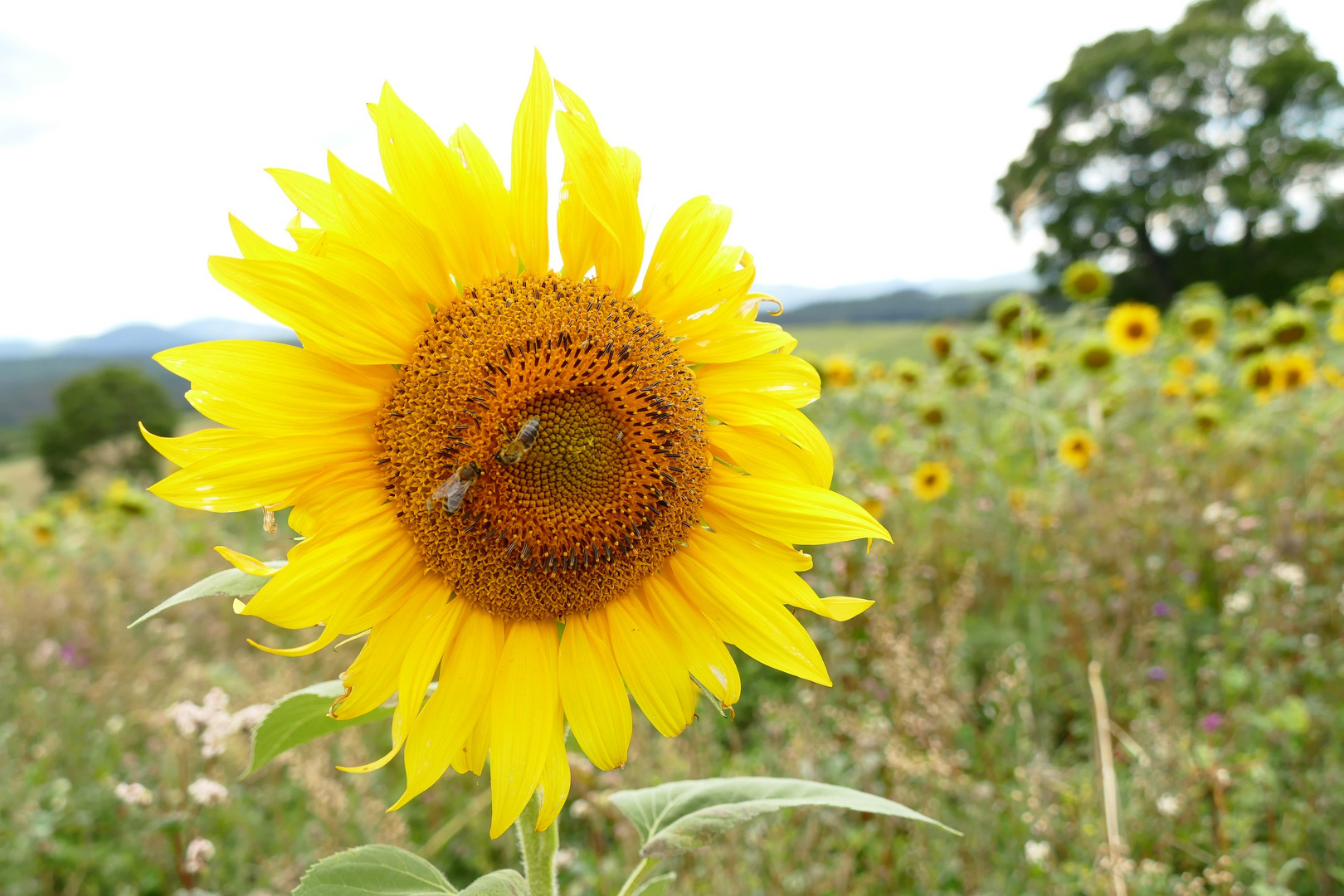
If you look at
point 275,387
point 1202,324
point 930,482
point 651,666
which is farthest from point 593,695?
point 1202,324

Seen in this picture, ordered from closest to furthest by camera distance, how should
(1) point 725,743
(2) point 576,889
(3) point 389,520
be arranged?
(3) point 389,520 → (2) point 576,889 → (1) point 725,743

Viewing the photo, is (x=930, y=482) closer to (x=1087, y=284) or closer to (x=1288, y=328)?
(x=1087, y=284)

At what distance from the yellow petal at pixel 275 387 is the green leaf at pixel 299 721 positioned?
15.6 inches

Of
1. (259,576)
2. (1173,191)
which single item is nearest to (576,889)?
(259,576)

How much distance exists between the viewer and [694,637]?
52.7 inches

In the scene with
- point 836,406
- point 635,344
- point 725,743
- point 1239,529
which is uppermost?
point 635,344

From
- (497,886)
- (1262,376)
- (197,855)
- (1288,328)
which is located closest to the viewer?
(497,886)

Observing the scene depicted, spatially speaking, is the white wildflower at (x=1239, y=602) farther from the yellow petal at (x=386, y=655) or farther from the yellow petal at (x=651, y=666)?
the yellow petal at (x=386, y=655)

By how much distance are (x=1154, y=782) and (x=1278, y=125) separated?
33.1 meters

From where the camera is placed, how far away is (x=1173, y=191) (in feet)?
89.8

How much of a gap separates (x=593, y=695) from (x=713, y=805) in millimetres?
309

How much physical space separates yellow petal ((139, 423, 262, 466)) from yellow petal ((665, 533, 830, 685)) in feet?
2.30

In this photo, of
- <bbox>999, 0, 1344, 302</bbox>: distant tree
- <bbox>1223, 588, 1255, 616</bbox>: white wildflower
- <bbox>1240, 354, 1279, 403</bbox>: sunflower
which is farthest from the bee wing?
<bbox>999, 0, 1344, 302</bbox>: distant tree

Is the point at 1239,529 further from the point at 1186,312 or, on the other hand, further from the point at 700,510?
the point at 700,510
